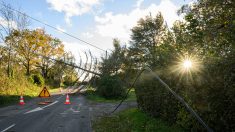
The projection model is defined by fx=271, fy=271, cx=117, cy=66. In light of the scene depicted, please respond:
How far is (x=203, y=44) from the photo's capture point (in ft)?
39.5

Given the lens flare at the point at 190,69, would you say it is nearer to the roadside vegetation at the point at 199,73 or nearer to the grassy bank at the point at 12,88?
the roadside vegetation at the point at 199,73

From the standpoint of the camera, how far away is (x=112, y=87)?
30.7m

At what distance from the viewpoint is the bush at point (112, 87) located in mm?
30587

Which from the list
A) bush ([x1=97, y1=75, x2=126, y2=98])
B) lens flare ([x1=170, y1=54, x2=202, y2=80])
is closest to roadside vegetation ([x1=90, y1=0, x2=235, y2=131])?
lens flare ([x1=170, y1=54, x2=202, y2=80])

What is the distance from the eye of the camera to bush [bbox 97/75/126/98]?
30587 millimetres

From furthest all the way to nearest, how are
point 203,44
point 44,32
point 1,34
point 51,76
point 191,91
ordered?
point 51,76 → point 44,32 → point 1,34 → point 203,44 → point 191,91

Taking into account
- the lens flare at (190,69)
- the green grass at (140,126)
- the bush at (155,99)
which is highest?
the lens flare at (190,69)

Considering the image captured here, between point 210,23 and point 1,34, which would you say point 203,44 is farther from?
point 1,34

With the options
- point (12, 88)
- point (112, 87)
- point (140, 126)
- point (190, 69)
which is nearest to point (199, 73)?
point (190, 69)

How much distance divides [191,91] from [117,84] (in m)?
22.9

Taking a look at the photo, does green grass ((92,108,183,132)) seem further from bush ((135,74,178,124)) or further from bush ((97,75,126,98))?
bush ((97,75,126,98))

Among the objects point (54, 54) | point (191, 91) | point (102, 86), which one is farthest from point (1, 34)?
point (191, 91)

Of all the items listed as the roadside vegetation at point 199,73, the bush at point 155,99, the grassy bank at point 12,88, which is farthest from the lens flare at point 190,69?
the grassy bank at point 12,88

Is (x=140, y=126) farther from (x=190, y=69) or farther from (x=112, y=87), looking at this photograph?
(x=112, y=87)
